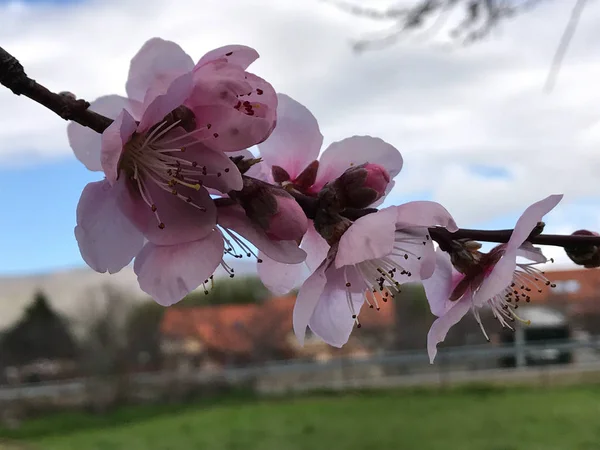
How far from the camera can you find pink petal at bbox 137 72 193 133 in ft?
0.73

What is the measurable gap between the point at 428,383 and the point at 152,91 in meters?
7.55

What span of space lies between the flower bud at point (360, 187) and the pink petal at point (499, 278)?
0.06 meters

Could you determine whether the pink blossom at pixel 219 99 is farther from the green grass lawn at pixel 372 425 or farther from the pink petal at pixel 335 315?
the green grass lawn at pixel 372 425

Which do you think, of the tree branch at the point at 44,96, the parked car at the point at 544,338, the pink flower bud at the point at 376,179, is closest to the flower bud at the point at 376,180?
the pink flower bud at the point at 376,179

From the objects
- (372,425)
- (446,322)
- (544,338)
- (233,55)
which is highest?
(233,55)

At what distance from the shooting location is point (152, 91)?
0.82 ft

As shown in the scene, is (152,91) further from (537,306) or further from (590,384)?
(590,384)

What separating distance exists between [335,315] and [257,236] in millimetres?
83

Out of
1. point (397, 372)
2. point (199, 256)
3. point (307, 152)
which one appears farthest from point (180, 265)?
point (397, 372)

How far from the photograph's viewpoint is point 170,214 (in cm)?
25

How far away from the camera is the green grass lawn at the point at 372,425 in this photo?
572 centimetres

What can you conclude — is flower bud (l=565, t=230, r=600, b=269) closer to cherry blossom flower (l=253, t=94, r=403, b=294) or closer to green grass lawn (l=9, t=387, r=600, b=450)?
cherry blossom flower (l=253, t=94, r=403, b=294)

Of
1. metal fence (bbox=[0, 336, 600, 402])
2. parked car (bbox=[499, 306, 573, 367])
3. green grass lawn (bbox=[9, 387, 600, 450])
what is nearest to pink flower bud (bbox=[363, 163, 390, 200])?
parked car (bbox=[499, 306, 573, 367])

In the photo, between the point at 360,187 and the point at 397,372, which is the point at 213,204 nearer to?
the point at 360,187
